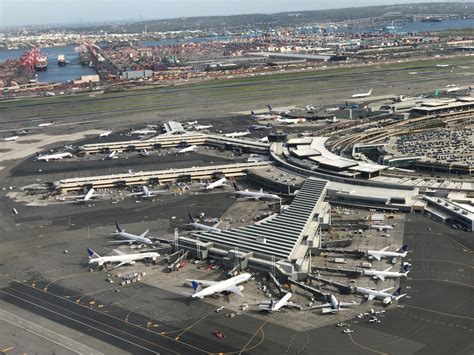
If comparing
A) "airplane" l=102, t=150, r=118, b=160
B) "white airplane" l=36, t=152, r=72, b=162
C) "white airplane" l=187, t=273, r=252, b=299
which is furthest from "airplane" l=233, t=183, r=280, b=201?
"white airplane" l=36, t=152, r=72, b=162

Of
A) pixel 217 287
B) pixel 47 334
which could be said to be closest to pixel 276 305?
pixel 217 287

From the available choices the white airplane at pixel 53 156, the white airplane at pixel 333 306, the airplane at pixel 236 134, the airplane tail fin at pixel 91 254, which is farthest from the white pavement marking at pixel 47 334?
the airplane at pixel 236 134

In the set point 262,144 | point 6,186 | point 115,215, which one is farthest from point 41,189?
point 262,144

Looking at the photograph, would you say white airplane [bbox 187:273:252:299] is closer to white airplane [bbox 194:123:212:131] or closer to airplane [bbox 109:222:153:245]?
airplane [bbox 109:222:153:245]

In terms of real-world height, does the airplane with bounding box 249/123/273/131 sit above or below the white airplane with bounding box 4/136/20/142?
above

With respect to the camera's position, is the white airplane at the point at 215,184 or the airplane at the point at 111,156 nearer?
the white airplane at the point at 215,184

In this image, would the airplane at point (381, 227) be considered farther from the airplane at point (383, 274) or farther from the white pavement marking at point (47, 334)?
the white pavement marking at point (47, 334)

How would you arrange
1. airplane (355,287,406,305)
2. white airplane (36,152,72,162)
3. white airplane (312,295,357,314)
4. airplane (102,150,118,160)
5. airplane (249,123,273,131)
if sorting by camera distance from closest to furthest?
white airplane (312,295,357,314)
airplane (355,287,406,305)
white airplane (36,152,72,162)
airplane (102,150,118,160)
airplane (249,123,273,131)
